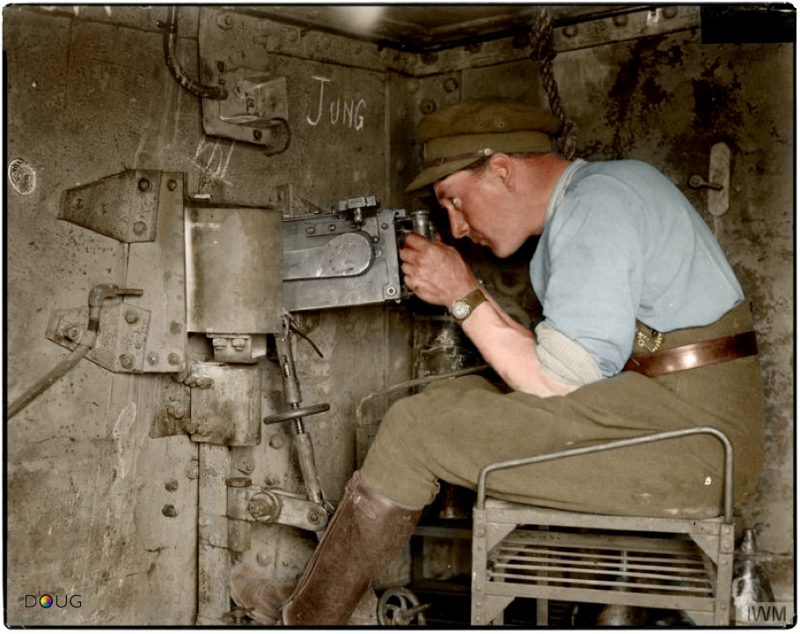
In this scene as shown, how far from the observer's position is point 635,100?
12.0ft

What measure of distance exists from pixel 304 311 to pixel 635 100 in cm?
158

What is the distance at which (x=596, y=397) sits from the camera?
2.75 metres

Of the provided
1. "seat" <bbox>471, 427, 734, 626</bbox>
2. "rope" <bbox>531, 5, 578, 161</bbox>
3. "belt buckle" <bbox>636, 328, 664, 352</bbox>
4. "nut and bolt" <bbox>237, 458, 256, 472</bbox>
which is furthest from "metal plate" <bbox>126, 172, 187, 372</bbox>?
"belt buckle" <bbox>636, 328, 664, 352</bbox>

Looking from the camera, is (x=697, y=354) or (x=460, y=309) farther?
(x=460, y=309)

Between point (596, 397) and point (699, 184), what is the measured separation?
1175 mm

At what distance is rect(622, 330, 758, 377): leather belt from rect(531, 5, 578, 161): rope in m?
1.07

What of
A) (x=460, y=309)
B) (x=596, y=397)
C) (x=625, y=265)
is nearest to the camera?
(x=625, y=265)

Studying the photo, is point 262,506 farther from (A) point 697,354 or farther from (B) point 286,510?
(A) point 697,354

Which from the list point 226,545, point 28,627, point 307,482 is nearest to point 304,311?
point 307,482

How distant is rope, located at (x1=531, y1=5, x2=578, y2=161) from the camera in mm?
3500

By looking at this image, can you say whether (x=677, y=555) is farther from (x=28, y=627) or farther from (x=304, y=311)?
(x=28, y=627)

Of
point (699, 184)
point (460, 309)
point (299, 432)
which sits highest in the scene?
point (699, 184)

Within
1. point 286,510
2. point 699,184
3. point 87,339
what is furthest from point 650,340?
point 87,339

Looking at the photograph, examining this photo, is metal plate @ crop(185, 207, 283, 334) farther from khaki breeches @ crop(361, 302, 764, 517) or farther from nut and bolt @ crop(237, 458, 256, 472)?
khaki breeches @ crop(361, 302, 764, 517)
